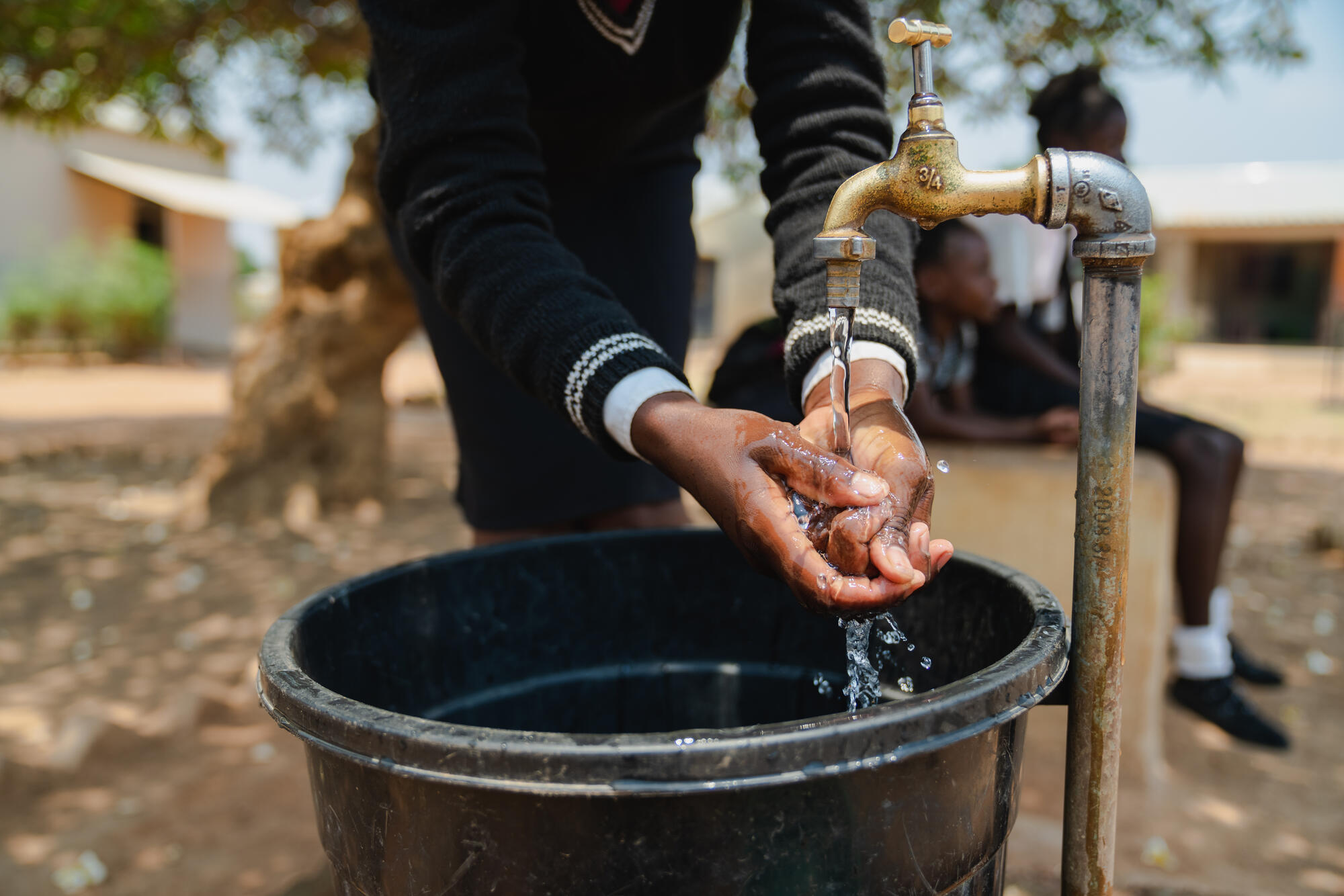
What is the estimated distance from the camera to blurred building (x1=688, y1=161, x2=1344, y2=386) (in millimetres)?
17531

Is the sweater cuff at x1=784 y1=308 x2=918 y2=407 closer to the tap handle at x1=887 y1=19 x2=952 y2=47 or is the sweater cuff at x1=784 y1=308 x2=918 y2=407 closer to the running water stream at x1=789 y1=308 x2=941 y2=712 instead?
the running water stream at x1=789 y1=308 x2=941 y2=712

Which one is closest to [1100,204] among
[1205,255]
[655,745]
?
[655,745]

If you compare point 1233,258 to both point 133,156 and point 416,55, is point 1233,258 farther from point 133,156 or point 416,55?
point 416,55

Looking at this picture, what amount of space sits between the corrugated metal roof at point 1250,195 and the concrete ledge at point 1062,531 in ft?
50.6

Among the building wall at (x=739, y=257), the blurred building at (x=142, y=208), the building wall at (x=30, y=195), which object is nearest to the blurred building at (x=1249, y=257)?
the building wall at (x=739, y=257)

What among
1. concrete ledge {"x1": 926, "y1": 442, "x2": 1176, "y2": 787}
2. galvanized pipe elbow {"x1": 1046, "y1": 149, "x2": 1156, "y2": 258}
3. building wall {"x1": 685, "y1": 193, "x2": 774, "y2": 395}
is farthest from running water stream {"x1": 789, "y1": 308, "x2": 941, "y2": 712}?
building wall {"x1": 685, "y1": 193, "x2": 774, "y2": 395}

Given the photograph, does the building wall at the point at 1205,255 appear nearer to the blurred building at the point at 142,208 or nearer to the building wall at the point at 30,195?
the blurred building at the point at 142,208

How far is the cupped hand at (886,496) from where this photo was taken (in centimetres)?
82

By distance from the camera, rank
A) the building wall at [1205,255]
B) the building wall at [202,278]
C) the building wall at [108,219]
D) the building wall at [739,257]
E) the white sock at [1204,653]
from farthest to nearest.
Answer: the building wall at [1205,255]
the building wall at [202,278]
the building wall at [108,219]
the building wall at [739,257]
the white sock at [1204,653]

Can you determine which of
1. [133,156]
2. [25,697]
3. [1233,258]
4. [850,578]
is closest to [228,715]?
[25,697]

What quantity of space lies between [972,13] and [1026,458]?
11.9 feet

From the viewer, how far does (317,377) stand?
5.31 m

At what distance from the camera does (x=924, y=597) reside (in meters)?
1.20

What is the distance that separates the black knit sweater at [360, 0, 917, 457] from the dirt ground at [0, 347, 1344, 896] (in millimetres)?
1368
